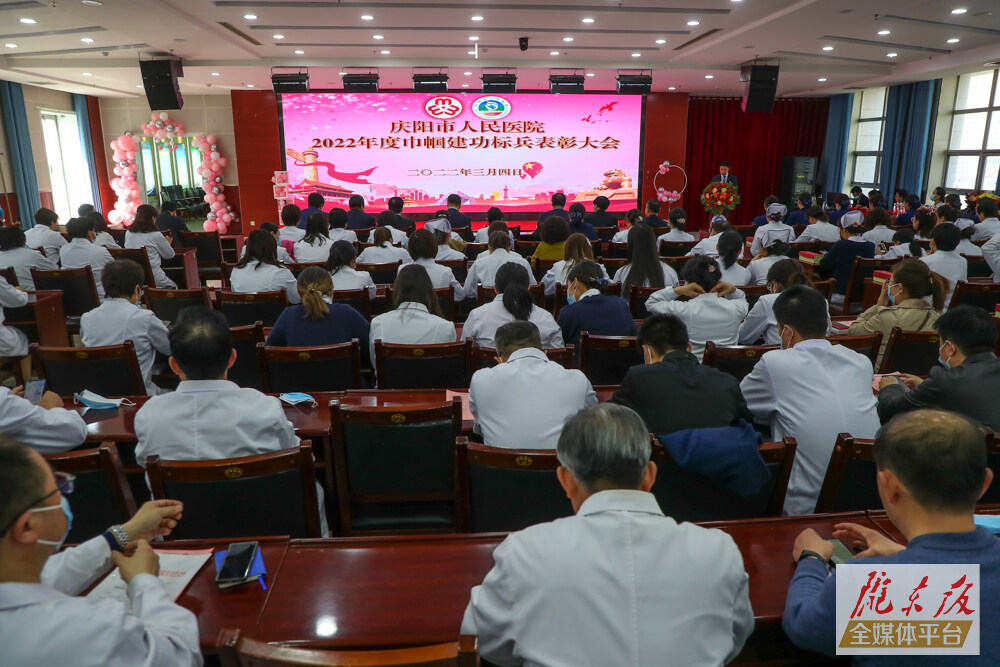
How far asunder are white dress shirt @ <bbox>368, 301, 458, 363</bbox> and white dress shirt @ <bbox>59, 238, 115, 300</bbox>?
3912 millimetres

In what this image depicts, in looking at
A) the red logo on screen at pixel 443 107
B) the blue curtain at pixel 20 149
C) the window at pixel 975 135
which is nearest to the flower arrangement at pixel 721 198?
the window at pixel 975 135

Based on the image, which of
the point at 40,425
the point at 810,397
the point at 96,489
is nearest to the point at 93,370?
the point at 40,425

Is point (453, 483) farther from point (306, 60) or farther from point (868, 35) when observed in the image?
point (306, 60)

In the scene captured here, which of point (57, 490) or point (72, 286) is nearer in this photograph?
point (57, 490)

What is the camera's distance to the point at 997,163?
400 inches

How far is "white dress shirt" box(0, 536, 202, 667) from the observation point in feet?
3.40

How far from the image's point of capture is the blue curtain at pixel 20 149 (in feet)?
34.4

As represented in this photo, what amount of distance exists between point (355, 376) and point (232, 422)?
1099 mm

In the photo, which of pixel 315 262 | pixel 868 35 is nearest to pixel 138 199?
pixel 315 262

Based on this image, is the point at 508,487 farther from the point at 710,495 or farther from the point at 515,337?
the point at 515,337

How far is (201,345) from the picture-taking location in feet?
6.96

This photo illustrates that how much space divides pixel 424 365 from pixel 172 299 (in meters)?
2.45

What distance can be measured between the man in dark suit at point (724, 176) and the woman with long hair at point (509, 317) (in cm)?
1043

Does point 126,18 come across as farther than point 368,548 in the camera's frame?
Yes
